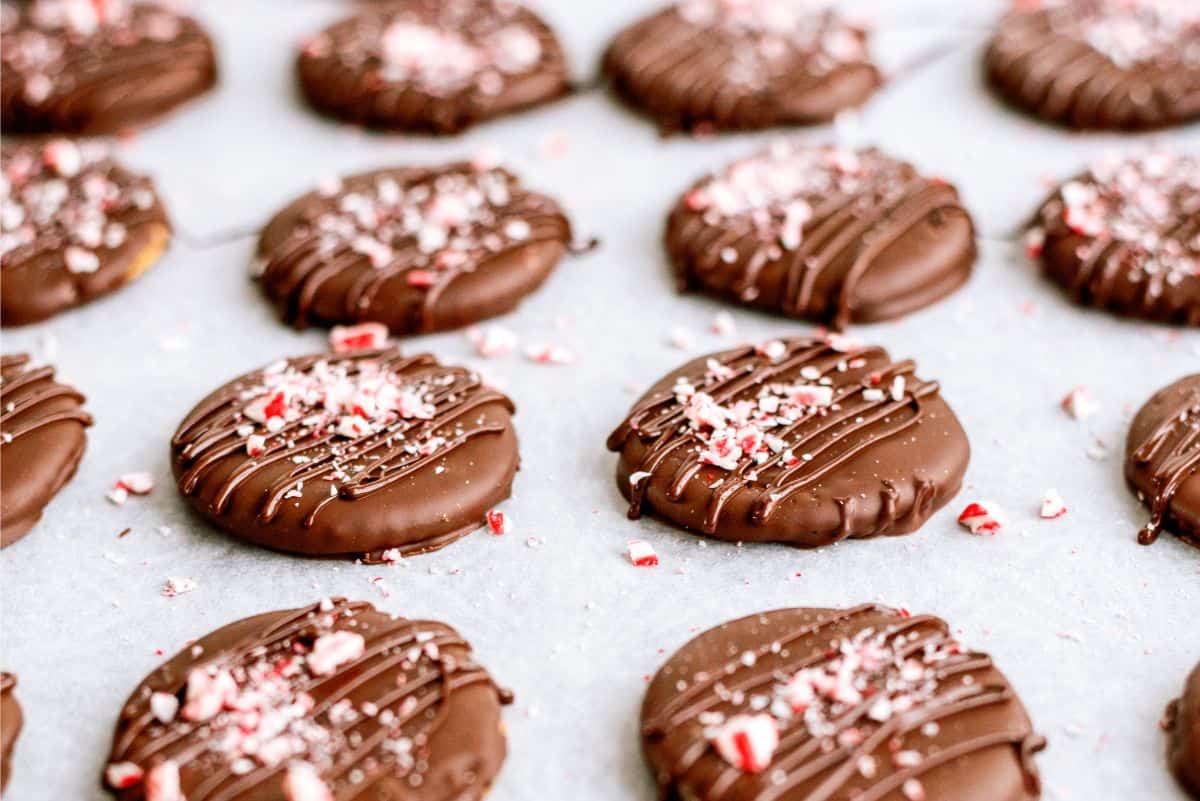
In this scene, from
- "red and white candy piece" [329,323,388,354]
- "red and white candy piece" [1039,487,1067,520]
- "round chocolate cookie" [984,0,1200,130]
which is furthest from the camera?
"round chocolate cookie" [984,0,1200,130]

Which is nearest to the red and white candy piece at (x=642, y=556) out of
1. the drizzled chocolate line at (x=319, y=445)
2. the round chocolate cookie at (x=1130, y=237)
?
the drizzled chocolate line at (x=319, y=445)

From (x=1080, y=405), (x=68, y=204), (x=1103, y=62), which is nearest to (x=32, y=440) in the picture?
(x=68, y=204)

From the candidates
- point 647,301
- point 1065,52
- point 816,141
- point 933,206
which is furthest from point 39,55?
point 1065,52

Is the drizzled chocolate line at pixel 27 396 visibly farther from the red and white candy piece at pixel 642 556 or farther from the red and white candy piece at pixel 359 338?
the red and white candy piece at pixel 642 556

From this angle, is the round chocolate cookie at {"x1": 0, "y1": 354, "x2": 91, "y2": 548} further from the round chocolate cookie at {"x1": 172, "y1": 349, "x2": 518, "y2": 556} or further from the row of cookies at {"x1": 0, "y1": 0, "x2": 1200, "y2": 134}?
the row of cookies at {"x1": 0, "y1": 0, "x2": 1200, "y2": 134}

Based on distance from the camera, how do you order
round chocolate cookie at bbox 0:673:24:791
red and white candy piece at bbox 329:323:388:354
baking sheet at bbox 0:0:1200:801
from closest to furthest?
1. round chocolate cookie at bbox 0:673:24:791
2. baking sheet at bbox 0:0:1200:801
3. red and white candy piece at bbox 329:323:388:354

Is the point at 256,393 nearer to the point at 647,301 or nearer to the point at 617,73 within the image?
the point at 647,301

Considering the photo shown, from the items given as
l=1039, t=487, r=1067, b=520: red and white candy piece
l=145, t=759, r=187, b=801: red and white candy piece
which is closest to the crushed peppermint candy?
l=145, t=759, r=187, b=801: red and white candy piece

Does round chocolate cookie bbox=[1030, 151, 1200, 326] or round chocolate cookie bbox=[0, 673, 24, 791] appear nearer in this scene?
round chocolate cookie bbox=[0, 673, 24, 791]
